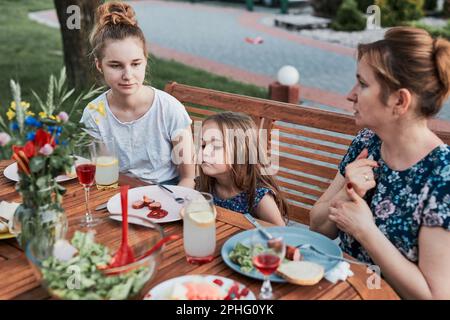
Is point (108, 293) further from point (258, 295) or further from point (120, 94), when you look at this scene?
point (120, 94)

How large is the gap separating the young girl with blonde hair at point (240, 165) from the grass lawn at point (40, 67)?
12.8 feet

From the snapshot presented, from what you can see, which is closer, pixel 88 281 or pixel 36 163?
pixel 88 281

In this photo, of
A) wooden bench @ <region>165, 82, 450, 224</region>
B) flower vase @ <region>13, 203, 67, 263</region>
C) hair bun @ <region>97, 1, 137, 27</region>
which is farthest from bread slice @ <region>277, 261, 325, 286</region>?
hair bun @ <region>97, 1, 137, 27</region>

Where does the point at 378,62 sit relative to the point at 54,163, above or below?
above

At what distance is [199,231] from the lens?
1.88m

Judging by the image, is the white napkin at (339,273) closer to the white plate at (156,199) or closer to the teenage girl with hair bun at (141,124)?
the white plate at (156,199)

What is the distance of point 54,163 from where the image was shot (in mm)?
1719

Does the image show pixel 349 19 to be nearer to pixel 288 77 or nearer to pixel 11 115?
pixel 288 77

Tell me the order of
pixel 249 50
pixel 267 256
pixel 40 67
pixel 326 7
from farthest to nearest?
pixel 326 7
pixel 249 50
pixel 40 67
pixel 267 256

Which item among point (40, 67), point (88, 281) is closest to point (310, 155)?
point (88, 281)

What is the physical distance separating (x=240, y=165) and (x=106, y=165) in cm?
62

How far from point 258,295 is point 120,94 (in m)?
1.72

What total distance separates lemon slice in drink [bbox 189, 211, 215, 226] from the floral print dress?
65cm

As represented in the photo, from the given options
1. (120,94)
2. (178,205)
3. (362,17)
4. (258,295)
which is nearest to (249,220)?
(178,205)
